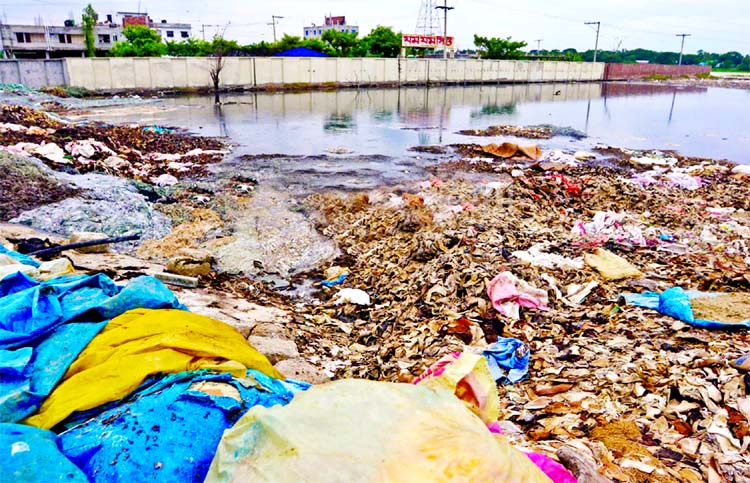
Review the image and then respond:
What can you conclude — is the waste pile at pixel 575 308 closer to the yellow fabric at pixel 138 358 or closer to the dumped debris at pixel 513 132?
the yellow fabric at pixel 138 358

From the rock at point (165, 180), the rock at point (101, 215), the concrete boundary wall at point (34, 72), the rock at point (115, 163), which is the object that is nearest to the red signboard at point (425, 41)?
the concrete boundary wall at point (34, 72)

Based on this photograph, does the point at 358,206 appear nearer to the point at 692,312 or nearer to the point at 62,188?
the point at 62,188

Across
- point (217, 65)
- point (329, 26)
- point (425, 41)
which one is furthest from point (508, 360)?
point (329, 26)

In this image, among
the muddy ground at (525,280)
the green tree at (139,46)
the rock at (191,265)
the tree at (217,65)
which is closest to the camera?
the muddy ground at (525,280)

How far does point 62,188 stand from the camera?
26.8 ft

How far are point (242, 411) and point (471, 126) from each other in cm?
1941

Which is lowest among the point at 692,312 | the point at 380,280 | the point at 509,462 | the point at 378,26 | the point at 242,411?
the point at 380,280

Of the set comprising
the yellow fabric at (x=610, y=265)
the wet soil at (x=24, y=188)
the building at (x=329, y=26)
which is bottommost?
the yellow fabric at (x=610, y=265)

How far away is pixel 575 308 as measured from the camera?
14.9 feet

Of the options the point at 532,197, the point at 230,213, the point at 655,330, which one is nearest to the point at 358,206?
the point at 230,213

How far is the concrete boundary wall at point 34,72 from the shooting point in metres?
26.4

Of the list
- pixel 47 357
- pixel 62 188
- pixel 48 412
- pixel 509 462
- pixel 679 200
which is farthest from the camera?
pixel 679 200

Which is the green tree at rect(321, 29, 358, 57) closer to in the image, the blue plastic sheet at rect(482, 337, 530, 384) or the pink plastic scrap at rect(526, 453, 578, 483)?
the blue plastic sheet at rect(482, 337, 530, 384)

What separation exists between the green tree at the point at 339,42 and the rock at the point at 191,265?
1736 inches
